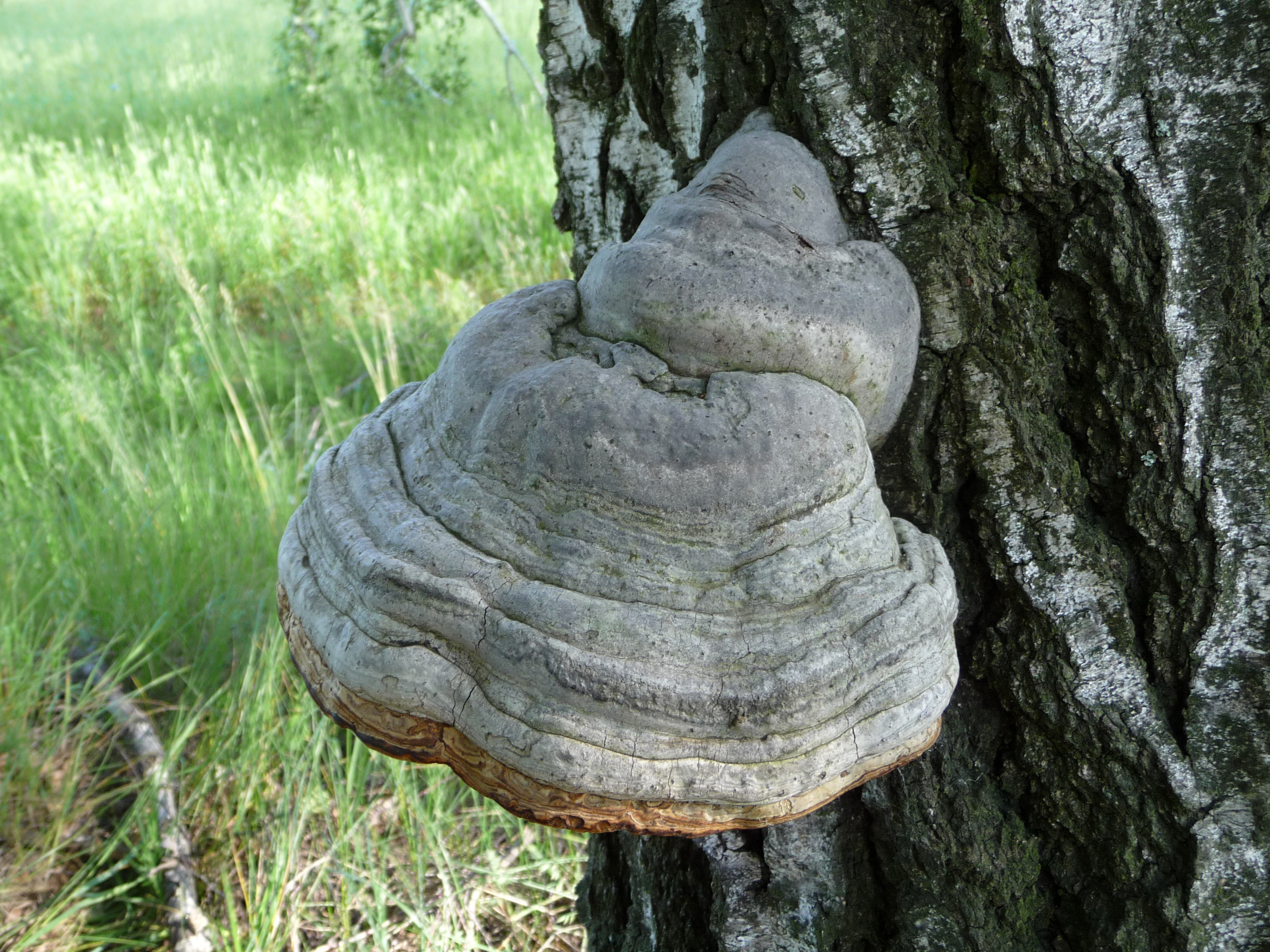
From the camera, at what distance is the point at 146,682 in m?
2.68

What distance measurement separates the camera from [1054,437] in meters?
1.26

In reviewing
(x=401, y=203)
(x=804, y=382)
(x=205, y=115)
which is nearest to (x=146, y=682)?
(x=804, y=382)

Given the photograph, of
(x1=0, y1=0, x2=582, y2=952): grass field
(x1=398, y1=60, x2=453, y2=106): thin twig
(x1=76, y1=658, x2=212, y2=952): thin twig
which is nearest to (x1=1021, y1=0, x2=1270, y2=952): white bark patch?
(x1=0, y1=0, x2=582, y2=952): grass field

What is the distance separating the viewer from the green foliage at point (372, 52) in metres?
7.77

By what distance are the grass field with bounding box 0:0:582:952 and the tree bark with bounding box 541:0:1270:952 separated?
1275 mm

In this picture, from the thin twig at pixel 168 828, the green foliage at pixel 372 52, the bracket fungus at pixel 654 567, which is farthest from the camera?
the green foliage at pixel 372 52

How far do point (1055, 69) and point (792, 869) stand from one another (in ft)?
4.05

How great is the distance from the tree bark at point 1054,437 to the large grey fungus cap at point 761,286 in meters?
0.08

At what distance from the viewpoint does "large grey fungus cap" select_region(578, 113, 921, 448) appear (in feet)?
3.44

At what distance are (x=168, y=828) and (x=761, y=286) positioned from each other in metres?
2.07

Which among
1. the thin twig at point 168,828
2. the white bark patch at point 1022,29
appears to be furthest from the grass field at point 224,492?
the white bark patch at point 1022,29

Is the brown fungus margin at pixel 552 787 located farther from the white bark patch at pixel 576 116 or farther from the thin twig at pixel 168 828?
the thin twig at pixel 168 828

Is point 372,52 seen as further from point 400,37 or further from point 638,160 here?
point 638,160

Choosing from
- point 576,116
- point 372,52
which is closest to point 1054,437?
point 576,116
